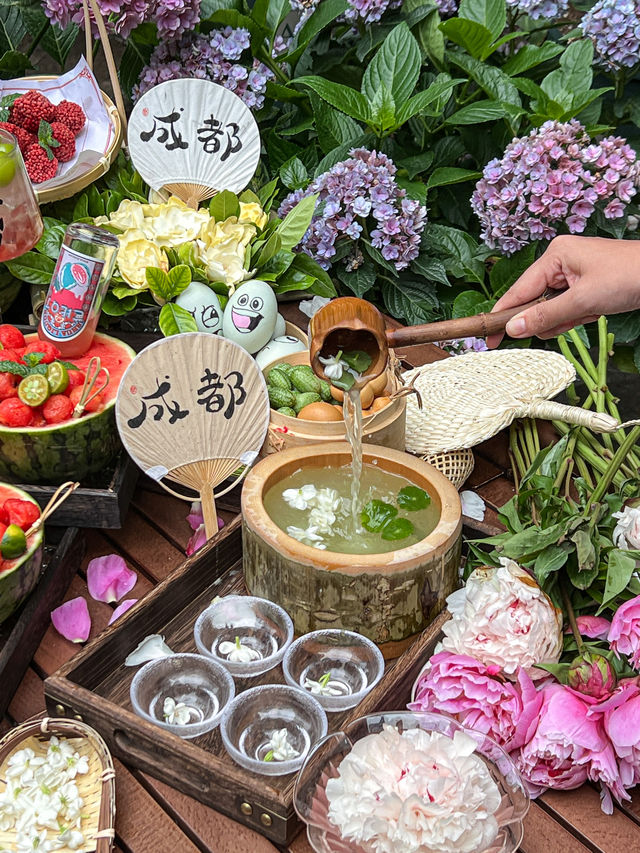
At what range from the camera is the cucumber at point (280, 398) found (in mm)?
1838

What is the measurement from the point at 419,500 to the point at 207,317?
0.75m

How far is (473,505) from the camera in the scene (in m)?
1.90

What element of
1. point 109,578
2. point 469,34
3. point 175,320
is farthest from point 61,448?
point 469,34

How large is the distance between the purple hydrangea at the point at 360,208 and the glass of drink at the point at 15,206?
0.85 m

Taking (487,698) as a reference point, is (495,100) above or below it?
above

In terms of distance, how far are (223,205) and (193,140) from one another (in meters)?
0.27

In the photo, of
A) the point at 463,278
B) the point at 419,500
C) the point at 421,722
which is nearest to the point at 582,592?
the point at 419,500

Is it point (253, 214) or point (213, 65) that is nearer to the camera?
point (253, 214)

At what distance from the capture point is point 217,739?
135 centimetres

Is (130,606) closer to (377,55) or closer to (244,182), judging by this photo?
(244,182)

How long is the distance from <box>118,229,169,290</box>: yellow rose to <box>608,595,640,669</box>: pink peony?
1.27 metres

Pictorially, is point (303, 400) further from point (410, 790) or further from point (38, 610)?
point (410, 790)

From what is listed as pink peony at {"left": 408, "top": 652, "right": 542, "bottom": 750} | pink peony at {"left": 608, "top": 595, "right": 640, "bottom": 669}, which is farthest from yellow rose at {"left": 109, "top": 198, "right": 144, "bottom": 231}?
pink peony at {"left": 608, "top": 595, "right": 640, "bottom": 669}

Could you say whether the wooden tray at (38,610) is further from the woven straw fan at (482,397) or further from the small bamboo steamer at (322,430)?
the woven straw fan at (482,397)
